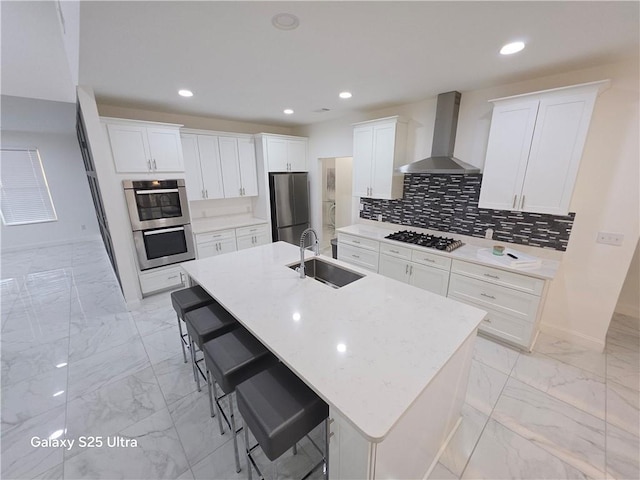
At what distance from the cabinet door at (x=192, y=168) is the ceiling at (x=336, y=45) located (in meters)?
0.94

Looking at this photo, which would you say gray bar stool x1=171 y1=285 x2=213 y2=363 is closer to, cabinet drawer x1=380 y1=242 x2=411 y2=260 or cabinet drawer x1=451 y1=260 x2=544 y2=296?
cabinet drawer x1=380 y1=242 x2=411 y2=260

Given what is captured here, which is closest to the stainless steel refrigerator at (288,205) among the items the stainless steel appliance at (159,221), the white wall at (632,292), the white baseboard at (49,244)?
the stainless steel appliance at (159,221)

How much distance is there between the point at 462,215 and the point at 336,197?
3183 mm

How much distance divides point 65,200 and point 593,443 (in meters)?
9.54

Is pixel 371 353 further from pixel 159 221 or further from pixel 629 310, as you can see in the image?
pixel 629 310

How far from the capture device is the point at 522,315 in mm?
2359

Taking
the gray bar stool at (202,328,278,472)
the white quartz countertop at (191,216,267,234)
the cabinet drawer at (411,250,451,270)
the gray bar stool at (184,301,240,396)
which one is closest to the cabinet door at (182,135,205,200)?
the white quartz countertop at (191,216,267,234)

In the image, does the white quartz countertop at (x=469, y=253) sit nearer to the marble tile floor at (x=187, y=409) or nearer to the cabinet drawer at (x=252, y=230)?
the marble tile floor at (x=187, y=409)

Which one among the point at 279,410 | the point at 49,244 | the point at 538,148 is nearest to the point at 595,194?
the point at 538,148

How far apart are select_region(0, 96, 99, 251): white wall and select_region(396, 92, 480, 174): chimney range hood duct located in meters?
6.18

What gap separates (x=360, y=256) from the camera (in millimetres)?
3652

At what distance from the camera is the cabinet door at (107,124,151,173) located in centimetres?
299

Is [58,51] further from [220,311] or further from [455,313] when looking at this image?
[455,313]

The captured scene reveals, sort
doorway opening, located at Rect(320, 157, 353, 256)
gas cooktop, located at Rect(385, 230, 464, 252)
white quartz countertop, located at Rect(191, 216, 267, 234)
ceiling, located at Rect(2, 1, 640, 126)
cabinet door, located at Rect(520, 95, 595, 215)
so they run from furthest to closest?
doorway opening, located at Rect(320, 157, 353, 256) → white quartz countertop, located at Rect(191, 216, 267, 234) → gas cooktop, located at Rect(385, 230, 464, 252) → cabinet door, located at Rect(520, 95, 595, 215) → ceiling, located at Rect(2, 1, 640, 126)
